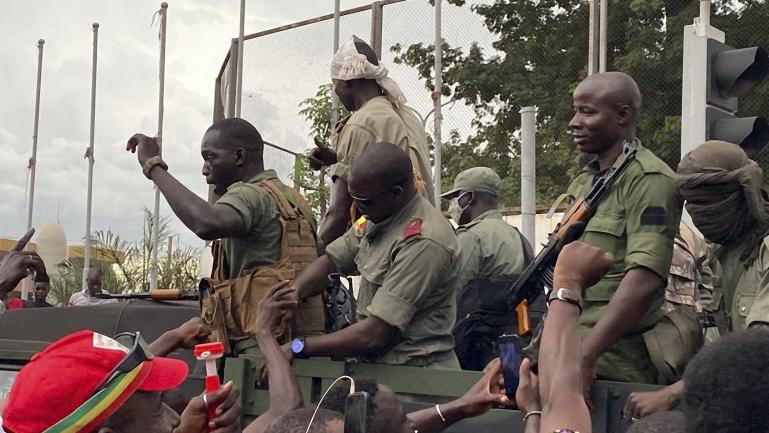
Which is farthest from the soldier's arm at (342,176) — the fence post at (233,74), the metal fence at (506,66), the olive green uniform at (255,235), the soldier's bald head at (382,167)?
the fence post at (233,74)

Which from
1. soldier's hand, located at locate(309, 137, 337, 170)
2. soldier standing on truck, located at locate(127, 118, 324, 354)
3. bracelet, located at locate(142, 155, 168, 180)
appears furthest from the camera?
soldier's hand, located at locate(309, 137, 337, 170)

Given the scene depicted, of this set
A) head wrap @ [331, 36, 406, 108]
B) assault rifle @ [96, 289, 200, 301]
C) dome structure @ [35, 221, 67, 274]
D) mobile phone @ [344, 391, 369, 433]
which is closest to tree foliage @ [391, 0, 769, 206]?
head wrap @ [331, 36, 406, 108]

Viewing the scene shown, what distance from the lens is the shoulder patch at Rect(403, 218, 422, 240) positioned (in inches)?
182

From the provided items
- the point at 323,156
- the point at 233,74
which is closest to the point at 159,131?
the point at 233,74

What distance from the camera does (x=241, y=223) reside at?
495cm

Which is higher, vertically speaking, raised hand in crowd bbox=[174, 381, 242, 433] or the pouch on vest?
the pouch on vest

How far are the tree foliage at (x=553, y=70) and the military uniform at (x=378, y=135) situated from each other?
748 cm

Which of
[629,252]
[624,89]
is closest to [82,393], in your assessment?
[629,252]

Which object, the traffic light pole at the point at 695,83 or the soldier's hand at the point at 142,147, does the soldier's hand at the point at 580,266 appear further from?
the traffic light pole at the point at 695,83

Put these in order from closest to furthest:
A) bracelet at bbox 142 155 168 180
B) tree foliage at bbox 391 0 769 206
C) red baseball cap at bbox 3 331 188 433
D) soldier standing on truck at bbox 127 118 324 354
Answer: red baseball cap at bbox 3 331 188 433, soldier standing on truck at bbox 127 118 324 354, bracelet at bbox 142 155 168 180, tree foliage at bbox 391 0 769 206

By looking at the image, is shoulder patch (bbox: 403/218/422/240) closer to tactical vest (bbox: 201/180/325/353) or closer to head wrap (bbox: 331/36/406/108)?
tactical vest (bbox: 201/180/325/353)

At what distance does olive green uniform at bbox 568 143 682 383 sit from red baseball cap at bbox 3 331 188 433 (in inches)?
68.8

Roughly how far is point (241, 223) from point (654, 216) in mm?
1777

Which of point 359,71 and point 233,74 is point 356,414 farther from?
point 233,74
